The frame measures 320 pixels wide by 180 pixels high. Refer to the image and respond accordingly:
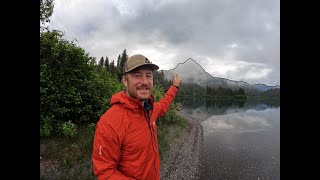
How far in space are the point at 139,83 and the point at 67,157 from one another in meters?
6.91

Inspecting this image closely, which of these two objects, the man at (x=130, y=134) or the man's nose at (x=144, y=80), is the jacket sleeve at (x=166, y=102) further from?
the man's nose at (x=144, y=80)

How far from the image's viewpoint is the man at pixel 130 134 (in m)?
2.59

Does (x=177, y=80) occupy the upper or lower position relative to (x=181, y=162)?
upper

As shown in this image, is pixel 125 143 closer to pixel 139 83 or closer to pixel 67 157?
pixel 139 83

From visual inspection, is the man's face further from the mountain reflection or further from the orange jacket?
the mountain reflection

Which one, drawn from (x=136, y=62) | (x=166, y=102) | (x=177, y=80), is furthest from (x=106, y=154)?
(x=177, y=80)

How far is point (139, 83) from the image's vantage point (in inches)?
118

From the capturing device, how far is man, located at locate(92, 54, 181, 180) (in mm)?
2586

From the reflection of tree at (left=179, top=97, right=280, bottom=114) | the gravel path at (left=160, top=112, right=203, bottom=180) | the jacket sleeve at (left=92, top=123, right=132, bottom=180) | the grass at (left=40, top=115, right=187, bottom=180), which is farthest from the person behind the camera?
the reflection of tree at (left=179, top=97, right=280, bottom=114)

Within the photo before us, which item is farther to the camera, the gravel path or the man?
the gravel path

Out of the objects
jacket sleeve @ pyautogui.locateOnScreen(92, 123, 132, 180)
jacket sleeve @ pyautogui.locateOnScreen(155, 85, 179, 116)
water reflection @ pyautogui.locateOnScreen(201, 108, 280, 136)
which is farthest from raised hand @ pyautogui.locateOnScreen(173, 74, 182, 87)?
water reflection @ pyautogui.locateOnScreen(201, 108, 280, 136)
